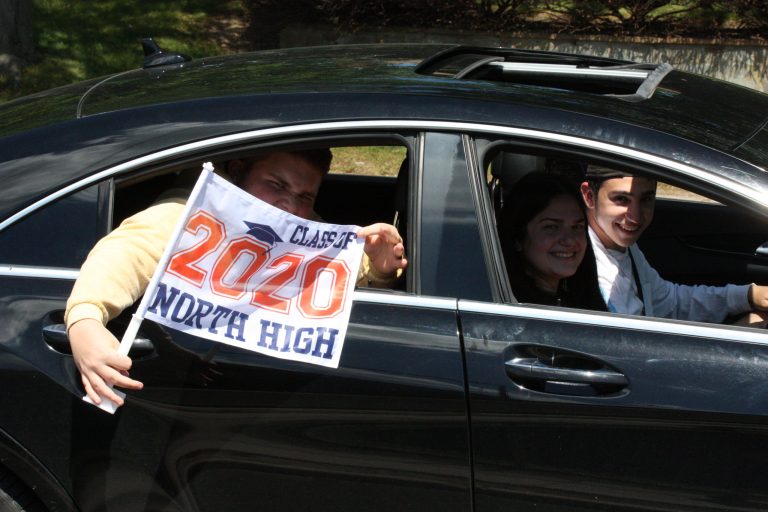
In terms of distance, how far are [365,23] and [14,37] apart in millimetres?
3275

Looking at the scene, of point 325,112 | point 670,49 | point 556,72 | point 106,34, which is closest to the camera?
point 325,112

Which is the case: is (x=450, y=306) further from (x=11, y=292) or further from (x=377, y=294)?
(x=11, y=292)

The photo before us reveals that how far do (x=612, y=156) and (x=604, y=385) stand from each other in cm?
57

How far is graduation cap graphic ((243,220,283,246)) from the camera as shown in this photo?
257 cm

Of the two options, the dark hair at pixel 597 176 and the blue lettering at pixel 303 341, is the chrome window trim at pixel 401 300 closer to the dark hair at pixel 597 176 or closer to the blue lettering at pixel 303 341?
the blue lettering at pixel 303 341

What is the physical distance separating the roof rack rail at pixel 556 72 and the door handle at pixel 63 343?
117cm

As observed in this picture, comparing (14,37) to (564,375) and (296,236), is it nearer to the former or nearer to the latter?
(296,236)

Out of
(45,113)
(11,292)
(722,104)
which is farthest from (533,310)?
(45,113)

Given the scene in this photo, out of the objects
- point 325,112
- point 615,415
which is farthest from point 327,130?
point 615,415

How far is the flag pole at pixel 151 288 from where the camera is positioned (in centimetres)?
242

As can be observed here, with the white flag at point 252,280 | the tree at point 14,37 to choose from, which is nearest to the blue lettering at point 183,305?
the white flag at point 252,280

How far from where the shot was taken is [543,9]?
9797 mm

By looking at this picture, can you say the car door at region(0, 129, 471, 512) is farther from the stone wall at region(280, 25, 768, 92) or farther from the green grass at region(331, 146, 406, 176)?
the stone wall at region(280, 25, 768, 92)

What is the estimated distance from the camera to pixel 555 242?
3.08 m
